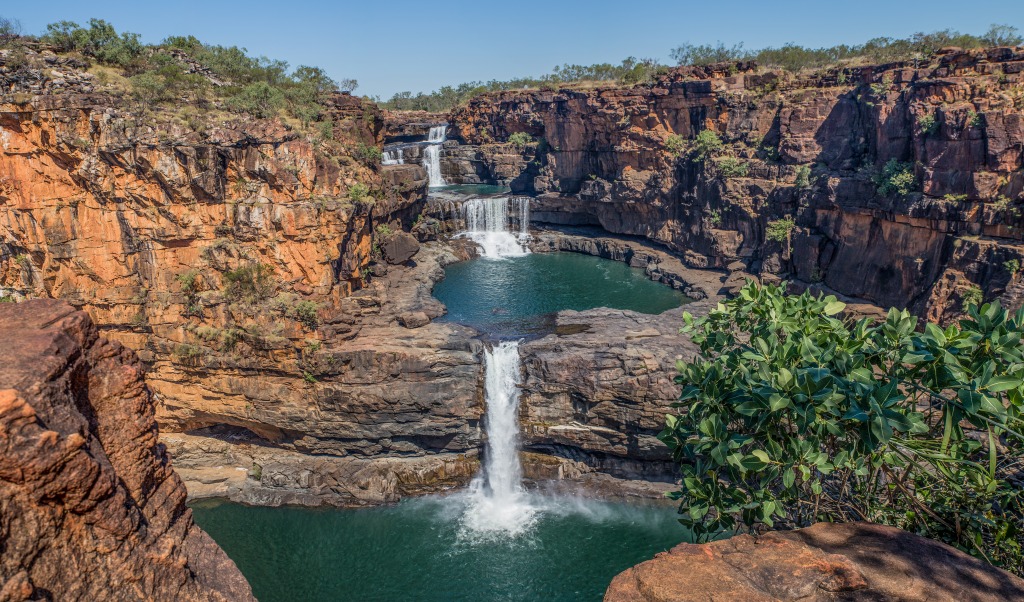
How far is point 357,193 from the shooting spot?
25047mm

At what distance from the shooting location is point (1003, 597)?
4934 mm

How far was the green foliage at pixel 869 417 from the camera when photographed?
21.1ft

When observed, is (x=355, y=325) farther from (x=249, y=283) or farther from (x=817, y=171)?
(x=817, y=171)

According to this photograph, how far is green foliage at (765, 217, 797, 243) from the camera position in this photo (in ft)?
104

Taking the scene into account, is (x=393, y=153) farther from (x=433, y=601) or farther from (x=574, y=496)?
(x=433, y=601)

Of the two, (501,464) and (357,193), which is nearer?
(501,464)

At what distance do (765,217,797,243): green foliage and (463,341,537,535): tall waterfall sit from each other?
17.0 m

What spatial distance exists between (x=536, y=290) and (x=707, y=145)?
1458 cm

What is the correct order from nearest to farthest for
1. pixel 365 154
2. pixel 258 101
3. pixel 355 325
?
pixel 355 325 < pixel 258 101 < pixel 365 154

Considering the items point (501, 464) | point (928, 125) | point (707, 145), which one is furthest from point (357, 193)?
Answer: point (928, 125)

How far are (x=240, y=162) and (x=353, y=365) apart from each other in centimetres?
848

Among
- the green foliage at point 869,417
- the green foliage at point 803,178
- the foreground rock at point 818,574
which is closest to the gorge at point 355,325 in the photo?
the green foliage at point 803,178

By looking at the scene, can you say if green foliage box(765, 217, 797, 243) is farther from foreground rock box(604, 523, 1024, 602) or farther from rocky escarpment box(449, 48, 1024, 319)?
foreground rock box(604, 523, 1024, 602)

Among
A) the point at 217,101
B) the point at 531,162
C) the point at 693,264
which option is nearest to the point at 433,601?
the point at 217,101
